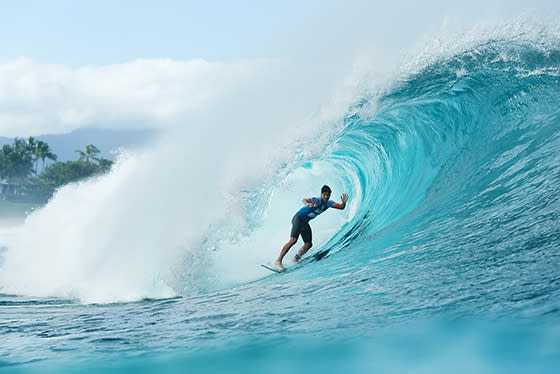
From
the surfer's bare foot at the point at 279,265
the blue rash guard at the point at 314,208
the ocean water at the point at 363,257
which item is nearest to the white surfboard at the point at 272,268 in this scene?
the surfer's bare foot at the point at 279,265

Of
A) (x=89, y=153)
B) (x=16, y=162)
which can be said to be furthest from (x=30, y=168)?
(x=89, y=153)

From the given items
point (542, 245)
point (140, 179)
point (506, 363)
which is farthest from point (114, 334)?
point (140, 179)

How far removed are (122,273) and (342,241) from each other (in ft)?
10.4

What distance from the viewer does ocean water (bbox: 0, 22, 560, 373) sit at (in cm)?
335

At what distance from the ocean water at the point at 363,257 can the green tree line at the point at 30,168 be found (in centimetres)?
6616

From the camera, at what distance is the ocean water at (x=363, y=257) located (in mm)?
3350

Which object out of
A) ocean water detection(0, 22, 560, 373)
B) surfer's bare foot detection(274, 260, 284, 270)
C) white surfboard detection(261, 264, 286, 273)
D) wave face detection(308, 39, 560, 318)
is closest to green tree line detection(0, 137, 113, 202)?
ocean water detection(0, 22, 560, 373)

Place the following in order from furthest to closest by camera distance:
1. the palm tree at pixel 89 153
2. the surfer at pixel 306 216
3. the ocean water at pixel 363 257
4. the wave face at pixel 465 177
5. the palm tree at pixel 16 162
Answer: the palm tree at pixel 89 153
the palm tree at pixel 16 162
the surfer at pixel 306 216
the wave face at pixel 465 177
the ocean water at pixel 363 257

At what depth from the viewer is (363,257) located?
604 centimetres

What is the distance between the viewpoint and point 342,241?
24.7 feet

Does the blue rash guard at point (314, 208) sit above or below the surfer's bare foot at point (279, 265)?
above

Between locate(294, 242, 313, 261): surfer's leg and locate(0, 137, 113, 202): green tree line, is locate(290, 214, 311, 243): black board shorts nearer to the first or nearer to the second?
locate(294, 242, 313, 261): surfer's leg

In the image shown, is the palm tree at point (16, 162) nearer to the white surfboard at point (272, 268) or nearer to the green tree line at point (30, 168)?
the green tree line at point (30, 168)

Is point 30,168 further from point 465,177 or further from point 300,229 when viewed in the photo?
point 465,177
